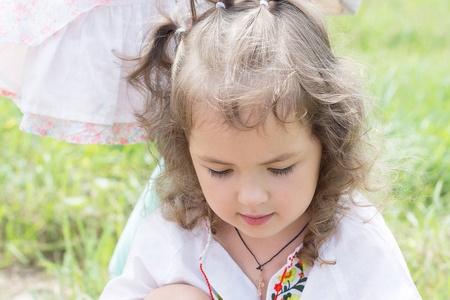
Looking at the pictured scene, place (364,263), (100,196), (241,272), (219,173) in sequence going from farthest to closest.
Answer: (100,196) < (241,272) < (364,263) < (219,173)

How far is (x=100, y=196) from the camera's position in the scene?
9.14ft

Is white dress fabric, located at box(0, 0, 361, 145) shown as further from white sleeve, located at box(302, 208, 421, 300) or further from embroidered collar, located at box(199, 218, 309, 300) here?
white sleeve, located at box(302, 208, 421, 300)

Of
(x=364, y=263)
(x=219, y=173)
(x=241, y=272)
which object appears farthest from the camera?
(x=241, y=272)

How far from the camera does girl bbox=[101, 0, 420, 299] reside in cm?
153

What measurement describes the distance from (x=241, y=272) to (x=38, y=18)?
841 mm

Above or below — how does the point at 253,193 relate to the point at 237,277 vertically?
above

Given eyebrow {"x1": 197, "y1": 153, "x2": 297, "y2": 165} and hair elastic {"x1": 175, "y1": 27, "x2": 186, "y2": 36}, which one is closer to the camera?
eyebrow {"x1": 197, "y1": 153, "x2": 297, "y2": 165}

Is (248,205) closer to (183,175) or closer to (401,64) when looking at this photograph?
(183,175)

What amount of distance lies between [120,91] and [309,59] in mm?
550

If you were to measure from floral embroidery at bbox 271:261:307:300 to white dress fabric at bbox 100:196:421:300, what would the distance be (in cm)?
2

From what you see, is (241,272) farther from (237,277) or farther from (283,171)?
(283,171)

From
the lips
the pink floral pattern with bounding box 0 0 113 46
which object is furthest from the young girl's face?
the pink floral pattern with bounding box 0 0 113 46

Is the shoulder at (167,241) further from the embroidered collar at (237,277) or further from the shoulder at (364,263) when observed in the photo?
the shoulder at (364,263)

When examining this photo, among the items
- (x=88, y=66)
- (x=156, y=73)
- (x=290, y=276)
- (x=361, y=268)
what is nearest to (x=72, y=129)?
(x=88, y=66)
